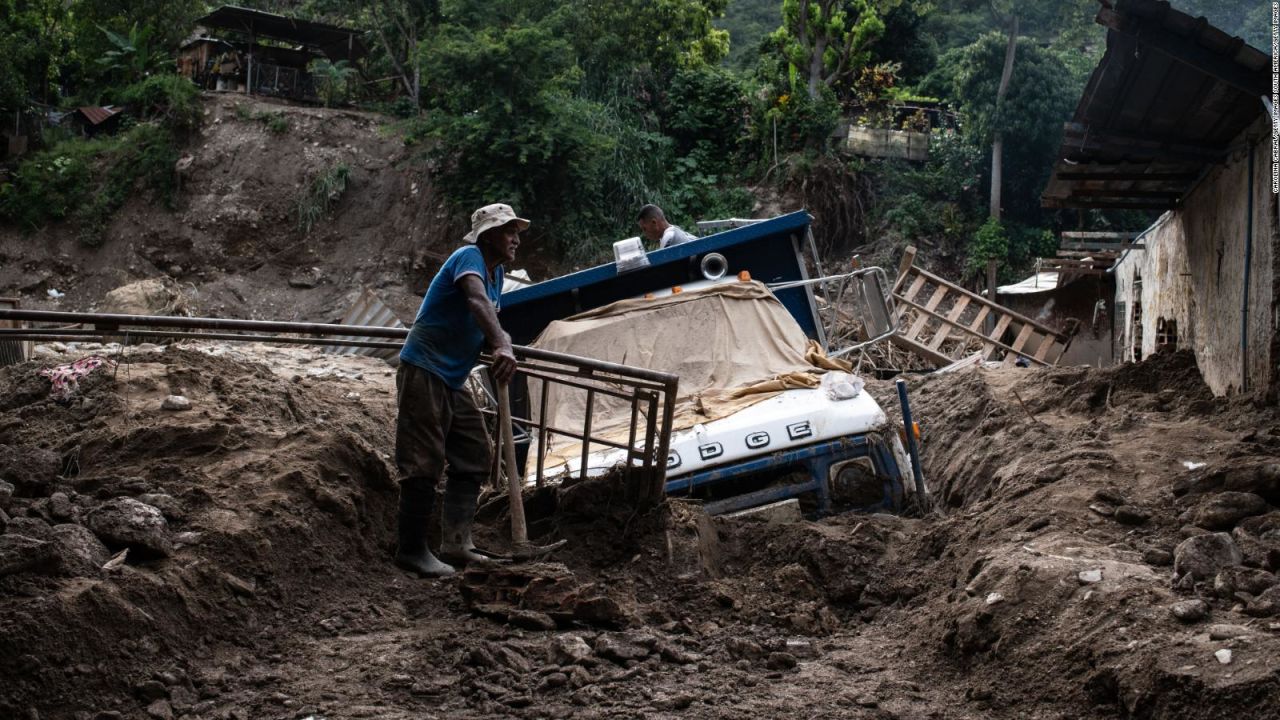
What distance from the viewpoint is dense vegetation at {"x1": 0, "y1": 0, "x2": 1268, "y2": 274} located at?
23.9 metres

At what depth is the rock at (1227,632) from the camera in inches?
157

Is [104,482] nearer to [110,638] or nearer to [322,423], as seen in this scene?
[110,638]

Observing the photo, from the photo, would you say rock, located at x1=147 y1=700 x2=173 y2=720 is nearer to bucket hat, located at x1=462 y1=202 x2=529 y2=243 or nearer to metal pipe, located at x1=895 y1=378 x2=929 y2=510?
bucket hat, located at x1=462 y1=202 x2=529 y2=243

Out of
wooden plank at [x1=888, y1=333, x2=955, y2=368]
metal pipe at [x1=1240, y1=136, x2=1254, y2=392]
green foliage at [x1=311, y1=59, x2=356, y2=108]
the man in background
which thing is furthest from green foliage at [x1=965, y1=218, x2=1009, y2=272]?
metal pipe at [x1=1240, y1=136, x2=1254, y2=392]

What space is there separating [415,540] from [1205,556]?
3.51 meters

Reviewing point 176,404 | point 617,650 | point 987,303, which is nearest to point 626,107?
point 987,303

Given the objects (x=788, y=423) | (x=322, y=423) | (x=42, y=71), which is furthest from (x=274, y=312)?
(x=788, y=423)

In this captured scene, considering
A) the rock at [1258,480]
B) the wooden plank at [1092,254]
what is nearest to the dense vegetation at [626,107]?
the wooden plank at [1092,254]

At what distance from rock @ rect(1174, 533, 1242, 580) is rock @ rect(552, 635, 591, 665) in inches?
91.6

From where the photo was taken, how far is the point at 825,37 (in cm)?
3186

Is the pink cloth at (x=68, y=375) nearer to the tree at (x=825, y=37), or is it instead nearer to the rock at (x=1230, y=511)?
the rock at (x=1230, y=511)

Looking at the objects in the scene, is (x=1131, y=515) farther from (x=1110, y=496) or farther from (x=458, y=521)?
(x=458, y=521)

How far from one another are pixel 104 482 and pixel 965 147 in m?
27.1

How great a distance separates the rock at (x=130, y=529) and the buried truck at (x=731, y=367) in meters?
2.01
